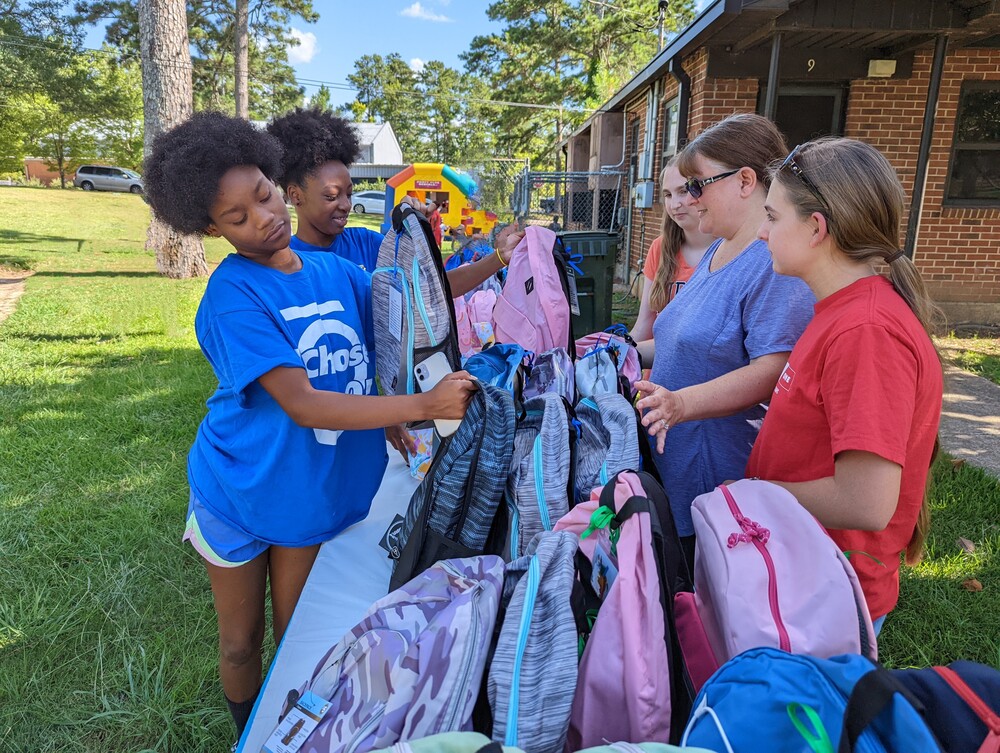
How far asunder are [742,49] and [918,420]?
776 centimetres

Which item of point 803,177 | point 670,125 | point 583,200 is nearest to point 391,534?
point 803,177

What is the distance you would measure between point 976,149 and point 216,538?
9.64m

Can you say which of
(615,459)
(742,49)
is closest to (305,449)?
(615,459)

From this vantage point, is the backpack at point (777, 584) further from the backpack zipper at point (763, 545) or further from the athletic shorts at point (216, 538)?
the athletic shorts at point (216, 538)

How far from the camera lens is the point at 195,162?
1.71 metres

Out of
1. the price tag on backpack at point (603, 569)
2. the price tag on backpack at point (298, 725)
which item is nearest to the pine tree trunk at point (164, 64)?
the price tag on backpack at point (298, 725)

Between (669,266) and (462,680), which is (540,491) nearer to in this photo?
(462,680)

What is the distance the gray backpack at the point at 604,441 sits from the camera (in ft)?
5.07

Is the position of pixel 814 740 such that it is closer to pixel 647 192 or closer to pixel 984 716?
pixel 984 716

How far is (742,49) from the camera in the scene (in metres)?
7.74

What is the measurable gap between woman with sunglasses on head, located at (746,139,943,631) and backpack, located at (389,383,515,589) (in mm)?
640

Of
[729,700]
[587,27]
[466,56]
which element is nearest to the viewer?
[729,700]

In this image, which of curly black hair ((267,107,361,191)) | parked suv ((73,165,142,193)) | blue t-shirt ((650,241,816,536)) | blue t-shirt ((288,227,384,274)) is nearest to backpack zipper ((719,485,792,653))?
blue t-shirt ((650,241,816,536))

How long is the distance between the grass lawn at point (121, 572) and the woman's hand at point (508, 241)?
200cm
